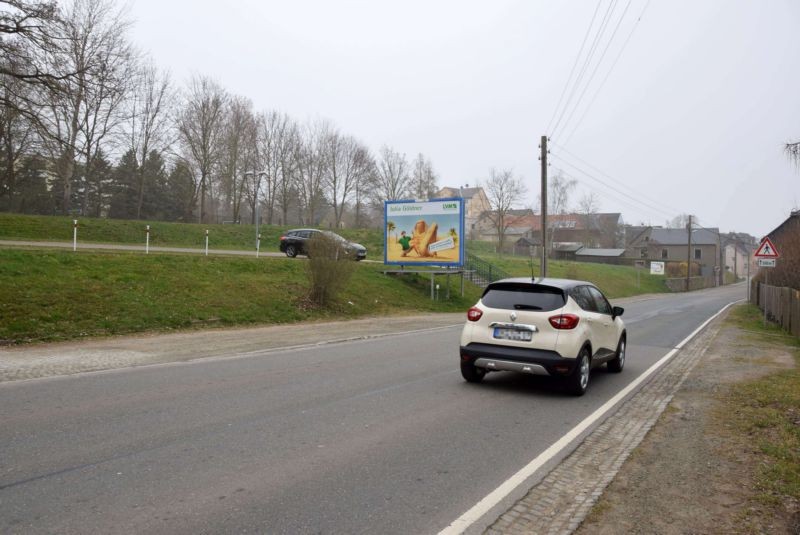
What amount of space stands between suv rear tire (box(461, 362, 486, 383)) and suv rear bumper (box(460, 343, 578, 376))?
0.20 m

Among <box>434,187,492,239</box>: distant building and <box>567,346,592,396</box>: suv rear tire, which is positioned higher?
<box>434,187,492,239</box>: distant building

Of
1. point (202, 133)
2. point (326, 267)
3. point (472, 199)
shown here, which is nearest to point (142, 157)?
point (202, 133)

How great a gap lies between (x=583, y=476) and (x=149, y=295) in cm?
1435

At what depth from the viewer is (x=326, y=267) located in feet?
64.7

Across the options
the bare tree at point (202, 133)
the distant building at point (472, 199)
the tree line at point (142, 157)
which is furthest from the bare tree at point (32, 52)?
the distant building at point (472, 199)

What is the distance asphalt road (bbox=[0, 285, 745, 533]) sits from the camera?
153 inches

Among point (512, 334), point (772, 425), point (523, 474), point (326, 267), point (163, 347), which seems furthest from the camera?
point (326, 267)

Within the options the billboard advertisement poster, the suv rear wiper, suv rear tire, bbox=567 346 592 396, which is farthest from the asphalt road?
the billboard advertisement poster

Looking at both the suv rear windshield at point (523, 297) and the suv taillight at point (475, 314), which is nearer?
the suv rear windshield at point (523, 297)

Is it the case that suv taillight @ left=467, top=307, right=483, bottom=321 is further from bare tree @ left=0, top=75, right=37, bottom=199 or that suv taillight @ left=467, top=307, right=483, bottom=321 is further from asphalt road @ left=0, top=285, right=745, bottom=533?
bare tree @ left=0, top=75, right=37, bottom=199

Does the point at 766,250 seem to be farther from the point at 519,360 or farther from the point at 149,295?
the point at 149,295

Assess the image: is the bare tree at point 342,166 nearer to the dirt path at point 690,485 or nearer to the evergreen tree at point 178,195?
the evergreen tree at point 178,195

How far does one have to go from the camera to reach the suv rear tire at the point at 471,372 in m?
8.53

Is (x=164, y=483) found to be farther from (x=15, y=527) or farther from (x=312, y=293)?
(x=312, y=293)
